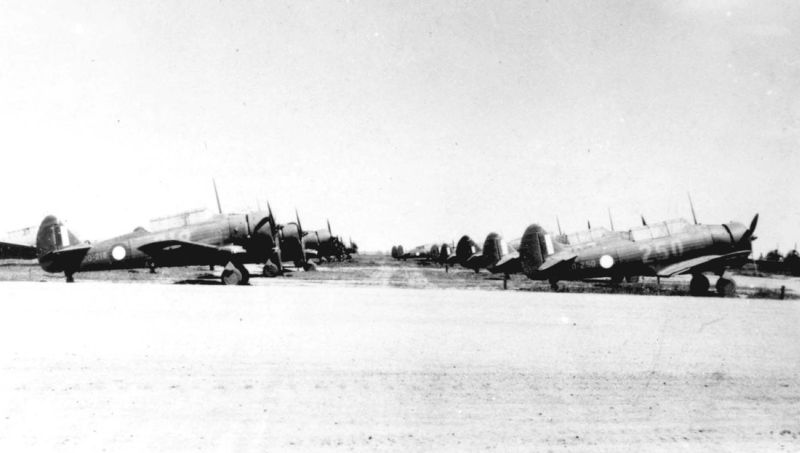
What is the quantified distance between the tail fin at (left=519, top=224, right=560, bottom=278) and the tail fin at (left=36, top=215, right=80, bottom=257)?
18400mm

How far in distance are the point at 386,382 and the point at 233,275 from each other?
1425 cm

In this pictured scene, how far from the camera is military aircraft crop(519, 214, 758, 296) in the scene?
17.8m

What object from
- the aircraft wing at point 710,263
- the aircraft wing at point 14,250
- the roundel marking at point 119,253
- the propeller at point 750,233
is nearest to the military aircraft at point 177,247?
the roundel marking at point 119,253

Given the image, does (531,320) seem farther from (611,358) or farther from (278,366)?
(278,366)

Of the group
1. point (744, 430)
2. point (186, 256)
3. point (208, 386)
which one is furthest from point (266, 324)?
point (186, 256)

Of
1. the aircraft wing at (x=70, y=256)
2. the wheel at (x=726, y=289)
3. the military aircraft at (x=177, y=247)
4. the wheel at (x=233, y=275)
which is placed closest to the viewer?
the wheel at (x=726, y=289)

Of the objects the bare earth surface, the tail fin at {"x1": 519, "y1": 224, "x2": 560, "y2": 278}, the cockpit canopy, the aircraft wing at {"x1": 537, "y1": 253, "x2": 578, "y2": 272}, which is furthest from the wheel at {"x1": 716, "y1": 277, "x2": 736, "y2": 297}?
the bare earth surface

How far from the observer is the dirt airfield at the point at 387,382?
4.34 metres

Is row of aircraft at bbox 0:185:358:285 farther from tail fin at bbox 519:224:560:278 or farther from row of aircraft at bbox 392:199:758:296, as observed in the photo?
row of aircraft at bbox 392:199:758:296

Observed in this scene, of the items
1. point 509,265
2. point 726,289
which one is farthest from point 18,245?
point 726,289

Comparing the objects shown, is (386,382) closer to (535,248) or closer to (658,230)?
(535,248)

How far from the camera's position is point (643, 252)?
18359mm

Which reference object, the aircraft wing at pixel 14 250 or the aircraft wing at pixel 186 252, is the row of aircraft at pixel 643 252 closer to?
the aircraft wing at pixel 186 252

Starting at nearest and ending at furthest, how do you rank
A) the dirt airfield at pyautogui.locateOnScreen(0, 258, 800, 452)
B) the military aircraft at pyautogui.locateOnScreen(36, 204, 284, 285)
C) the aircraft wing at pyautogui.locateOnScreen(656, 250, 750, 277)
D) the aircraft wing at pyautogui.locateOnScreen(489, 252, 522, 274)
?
the dirt airfield at pyautogui.locateOnScreen(0, 258, 800, 452), the aircraft wing at pyautogui.locateOnScreen(656, 250, 750, 277), the military aircraft at pyautogui.locateOnScreen(36, 204, 284, 285), the aircraft wing at pyautogui.locateOnScreen(489, 252, 522, 274)
